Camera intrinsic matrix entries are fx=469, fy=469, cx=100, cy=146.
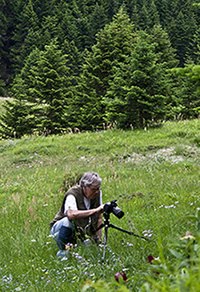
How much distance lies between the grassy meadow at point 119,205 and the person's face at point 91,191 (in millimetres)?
564

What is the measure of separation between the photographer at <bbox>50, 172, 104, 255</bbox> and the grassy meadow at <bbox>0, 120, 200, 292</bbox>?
0.24 m

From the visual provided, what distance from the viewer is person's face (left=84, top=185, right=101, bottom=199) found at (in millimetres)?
5459

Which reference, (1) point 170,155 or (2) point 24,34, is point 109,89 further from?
(2) point 24,34

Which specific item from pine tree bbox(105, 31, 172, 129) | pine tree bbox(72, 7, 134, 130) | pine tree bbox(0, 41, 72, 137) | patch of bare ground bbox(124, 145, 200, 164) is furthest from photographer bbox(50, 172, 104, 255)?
pine tree bbox(0, 41, 72, 137)

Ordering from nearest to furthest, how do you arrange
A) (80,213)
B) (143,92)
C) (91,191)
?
1. (80,213)
2. (91,191)
3. (143,92)

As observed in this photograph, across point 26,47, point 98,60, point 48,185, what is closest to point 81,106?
point 98,60

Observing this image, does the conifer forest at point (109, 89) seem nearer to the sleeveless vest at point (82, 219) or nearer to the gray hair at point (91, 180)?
the gray hair at point (91, 180)

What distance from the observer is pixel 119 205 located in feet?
24.5

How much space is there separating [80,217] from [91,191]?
337mm

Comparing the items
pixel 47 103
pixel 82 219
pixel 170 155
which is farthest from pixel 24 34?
pixel 82 219

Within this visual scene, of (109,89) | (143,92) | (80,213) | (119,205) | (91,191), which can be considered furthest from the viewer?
(109,89)

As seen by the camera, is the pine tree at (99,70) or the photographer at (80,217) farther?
the pine tree at (99,70)

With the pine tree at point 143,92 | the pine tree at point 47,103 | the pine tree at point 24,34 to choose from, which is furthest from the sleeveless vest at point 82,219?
the pine tree at point 24,34

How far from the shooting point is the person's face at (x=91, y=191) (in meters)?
5.46
